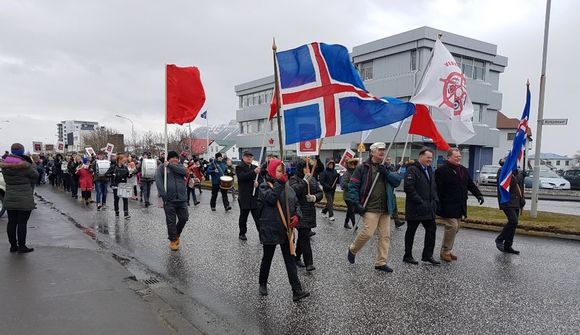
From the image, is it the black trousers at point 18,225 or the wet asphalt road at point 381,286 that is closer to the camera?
the wet asphalt road at point 381,286

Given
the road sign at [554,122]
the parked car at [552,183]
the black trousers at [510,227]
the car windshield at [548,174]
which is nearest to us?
the black trousers at [510,227]

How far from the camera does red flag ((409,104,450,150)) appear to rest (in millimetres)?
7695

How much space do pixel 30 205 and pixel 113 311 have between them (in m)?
3.83

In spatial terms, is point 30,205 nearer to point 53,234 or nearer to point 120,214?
point 53,234

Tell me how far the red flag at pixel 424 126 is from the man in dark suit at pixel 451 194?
63 cm

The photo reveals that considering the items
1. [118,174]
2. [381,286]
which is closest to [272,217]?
[381,286]

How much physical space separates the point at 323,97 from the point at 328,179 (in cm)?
579

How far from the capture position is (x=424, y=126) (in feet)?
25.7

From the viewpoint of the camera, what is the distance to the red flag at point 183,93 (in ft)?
26.6

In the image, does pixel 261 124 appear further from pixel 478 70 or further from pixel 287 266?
pixel 287 266

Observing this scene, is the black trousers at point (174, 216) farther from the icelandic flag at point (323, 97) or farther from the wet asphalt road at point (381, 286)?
the icelandic flag at point (323, 97)

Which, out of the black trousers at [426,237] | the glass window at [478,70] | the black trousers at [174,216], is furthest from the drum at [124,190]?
the glass window at [478,70]

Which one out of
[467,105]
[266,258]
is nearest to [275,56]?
[266,258]

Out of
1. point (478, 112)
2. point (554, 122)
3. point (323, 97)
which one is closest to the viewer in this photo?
point (323, 97)
